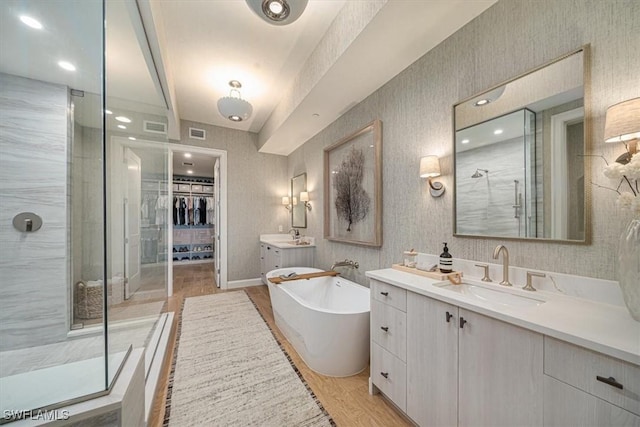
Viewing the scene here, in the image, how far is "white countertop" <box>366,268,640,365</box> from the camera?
0.70 m

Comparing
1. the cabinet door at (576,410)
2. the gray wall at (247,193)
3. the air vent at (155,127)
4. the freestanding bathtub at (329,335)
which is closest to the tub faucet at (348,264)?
the freestanding bathtub at (329,335)

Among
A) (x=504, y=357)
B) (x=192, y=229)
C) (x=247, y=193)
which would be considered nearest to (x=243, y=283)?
(x=247, y=193)

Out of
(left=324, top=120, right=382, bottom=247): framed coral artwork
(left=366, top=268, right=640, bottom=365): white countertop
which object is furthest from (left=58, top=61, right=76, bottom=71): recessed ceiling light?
(left=366, top=268, right=640, bottom=365): white countertop

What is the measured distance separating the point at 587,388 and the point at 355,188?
85.1 inches

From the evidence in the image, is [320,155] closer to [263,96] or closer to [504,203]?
[263,96]

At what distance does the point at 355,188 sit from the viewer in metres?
2.66

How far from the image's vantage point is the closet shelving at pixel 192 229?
256 inches

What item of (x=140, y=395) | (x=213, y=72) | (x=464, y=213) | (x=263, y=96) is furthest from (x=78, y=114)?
(x=464, y=213)

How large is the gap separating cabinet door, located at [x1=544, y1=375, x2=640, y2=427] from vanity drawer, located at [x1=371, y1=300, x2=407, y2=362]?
0.66m

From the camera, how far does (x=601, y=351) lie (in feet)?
2.27

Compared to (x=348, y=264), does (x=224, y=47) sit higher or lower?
higher

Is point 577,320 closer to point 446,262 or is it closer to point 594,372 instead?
point 594,372

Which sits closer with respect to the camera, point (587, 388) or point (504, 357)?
point (587, 388)

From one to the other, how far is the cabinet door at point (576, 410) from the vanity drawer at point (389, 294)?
670mm
